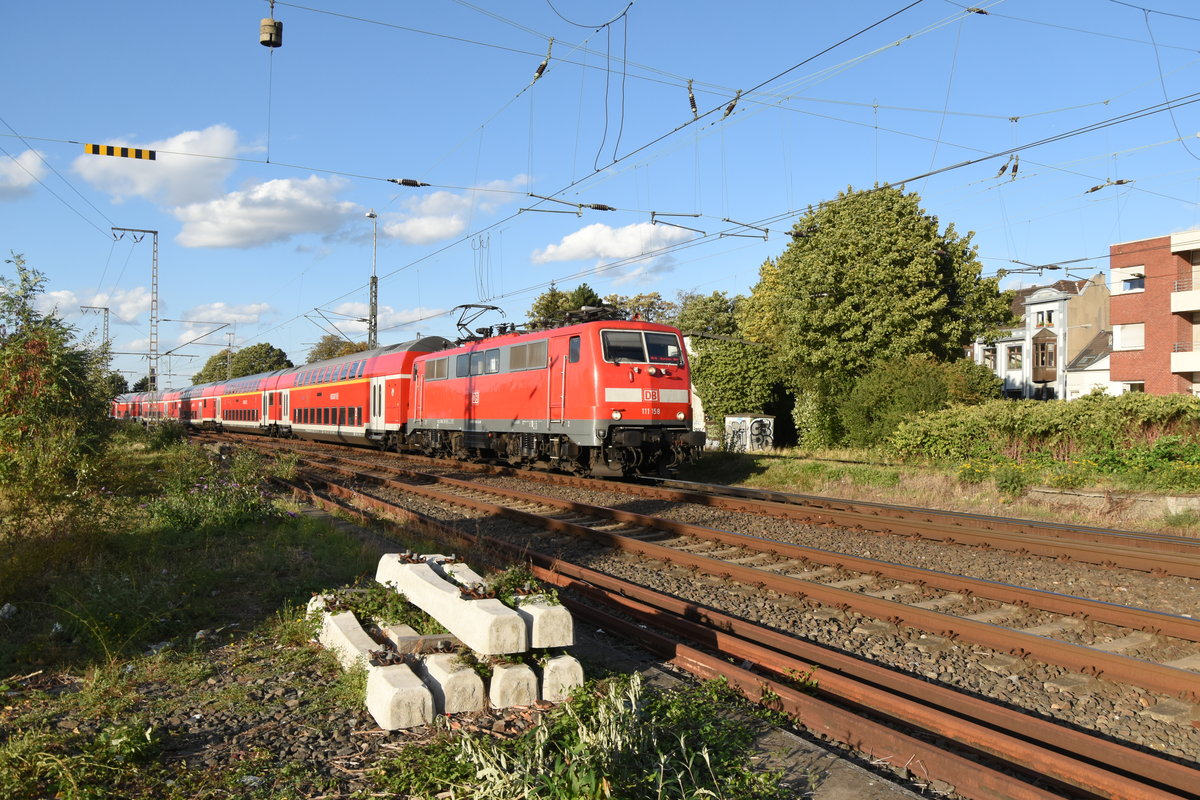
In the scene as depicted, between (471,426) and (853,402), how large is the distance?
10.9 metres

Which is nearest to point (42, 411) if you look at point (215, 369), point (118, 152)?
point (118, 152)

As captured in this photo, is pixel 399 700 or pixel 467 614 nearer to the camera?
pixel 399 700

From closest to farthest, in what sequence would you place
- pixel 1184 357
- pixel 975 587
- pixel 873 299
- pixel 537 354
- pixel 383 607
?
pixel 383 607
pixel 975 587
pixel 537 354
pixel 873 299
pixel 1184 357

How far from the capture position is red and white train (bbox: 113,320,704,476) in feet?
54.5

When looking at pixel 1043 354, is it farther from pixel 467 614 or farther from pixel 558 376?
pixel 467 614

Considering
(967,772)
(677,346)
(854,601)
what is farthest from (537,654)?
(677,346)

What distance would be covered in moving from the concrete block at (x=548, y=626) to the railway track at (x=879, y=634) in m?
1.13

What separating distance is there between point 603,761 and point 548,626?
4.56ft

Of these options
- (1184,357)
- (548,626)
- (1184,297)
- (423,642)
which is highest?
(1184,297)

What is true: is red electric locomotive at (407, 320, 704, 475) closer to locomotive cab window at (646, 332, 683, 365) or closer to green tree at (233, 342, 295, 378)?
locomotive cab window at (646, 332, 683, 365)

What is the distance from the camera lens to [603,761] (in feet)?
11.7

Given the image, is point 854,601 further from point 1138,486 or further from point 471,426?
point 471,426

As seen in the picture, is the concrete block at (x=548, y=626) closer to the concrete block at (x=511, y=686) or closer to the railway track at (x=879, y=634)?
the concrete block at (x=511, y=686)

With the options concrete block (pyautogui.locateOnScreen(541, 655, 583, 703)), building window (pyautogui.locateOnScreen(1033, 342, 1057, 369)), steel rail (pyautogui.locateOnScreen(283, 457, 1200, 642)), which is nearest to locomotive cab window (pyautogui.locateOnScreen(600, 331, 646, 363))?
steel rail (pyautogui.locateOnScreen(283, 457, 1200, 642))
